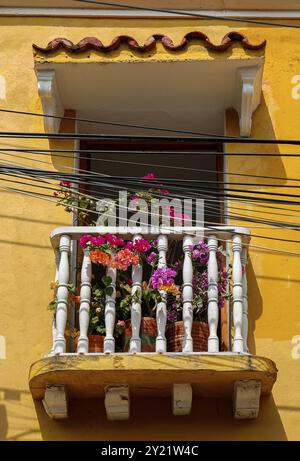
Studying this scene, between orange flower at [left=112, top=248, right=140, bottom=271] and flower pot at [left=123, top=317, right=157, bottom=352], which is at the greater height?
orange flower at [left=112, top=248, right=140, bottom=271]

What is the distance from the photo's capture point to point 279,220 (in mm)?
10039

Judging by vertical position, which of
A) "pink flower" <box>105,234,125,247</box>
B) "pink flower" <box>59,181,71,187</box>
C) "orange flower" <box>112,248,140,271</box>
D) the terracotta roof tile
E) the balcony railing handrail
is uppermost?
the terracotta roof tile

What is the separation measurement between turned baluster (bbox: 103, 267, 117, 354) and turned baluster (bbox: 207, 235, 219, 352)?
614 millimetres

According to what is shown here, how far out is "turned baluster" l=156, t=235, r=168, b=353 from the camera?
9.05m

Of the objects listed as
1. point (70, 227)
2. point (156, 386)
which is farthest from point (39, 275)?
point (156, 386)

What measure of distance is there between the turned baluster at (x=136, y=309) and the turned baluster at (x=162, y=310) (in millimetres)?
121

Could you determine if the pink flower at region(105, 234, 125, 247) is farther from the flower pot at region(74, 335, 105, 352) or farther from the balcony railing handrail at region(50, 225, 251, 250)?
the flower pot at region(74, 335, 105, 352)

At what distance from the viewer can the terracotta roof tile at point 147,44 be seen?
399 inches

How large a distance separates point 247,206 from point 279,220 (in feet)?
0.83

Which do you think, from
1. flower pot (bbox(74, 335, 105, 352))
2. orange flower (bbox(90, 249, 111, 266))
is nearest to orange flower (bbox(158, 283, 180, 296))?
orange flower (bbox(90, 249, 111, 266))

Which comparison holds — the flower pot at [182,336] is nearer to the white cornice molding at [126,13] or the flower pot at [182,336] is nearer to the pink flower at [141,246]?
the pink flower at [141,246]

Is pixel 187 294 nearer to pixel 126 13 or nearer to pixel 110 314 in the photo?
pixel 110 314

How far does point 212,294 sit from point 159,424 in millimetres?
907
